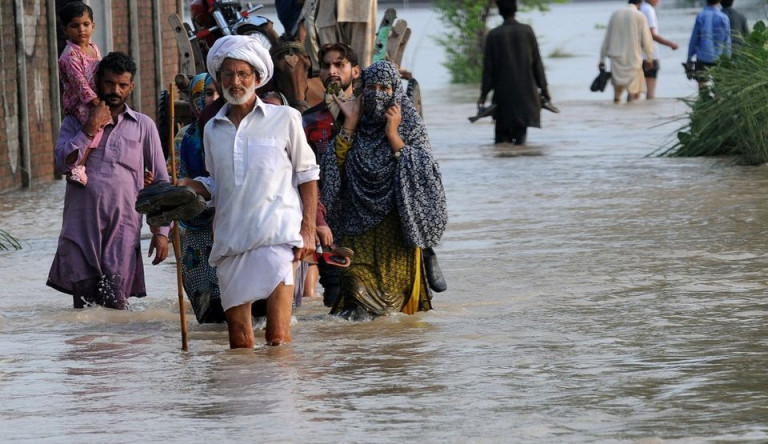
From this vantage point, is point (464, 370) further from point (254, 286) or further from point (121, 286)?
point (121, 286)

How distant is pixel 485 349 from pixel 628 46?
1970cm

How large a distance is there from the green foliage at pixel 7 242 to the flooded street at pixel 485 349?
0.16 metres

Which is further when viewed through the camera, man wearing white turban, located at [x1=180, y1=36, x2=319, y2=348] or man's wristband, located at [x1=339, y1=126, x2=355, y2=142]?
man's wristband, located at [x1=339, y1=126, x2=355, y2=142]

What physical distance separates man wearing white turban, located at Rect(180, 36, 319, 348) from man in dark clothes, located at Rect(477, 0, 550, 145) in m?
12.7

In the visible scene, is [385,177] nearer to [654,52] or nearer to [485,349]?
[485,349]

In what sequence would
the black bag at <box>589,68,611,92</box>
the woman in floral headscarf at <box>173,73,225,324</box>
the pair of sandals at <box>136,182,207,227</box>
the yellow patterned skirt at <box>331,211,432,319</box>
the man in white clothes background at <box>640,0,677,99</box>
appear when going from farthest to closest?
the man in white clothes background at <box>640,0,677,99</box>, the black bag at <box>589,68,611,92</box>, the yellow patterned skirt at <box>331,211,432,319</box>, the woman in floral headscarf at <box>173,73,225,324</box>, the pair of sandals at <box>136,182,207,227</box>

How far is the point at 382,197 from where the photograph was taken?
9102 mm

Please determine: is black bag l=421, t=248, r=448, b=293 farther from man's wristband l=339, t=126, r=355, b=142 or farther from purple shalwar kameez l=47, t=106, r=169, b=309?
purple shalwar kameez l=47, t=106, r=169, b=309

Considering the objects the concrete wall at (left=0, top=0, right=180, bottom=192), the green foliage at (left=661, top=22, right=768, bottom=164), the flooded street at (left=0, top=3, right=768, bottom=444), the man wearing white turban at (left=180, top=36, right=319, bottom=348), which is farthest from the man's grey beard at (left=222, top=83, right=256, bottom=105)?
the green foliage at (left=661, top=22, right=768, bottom=164)

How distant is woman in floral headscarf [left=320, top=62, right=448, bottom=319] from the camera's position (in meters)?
9.02

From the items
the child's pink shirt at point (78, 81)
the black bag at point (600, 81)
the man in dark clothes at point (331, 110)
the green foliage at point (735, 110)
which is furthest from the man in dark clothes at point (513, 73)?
the child's pink shirt at point (78, 81)

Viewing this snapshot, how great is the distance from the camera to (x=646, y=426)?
6.22 meters

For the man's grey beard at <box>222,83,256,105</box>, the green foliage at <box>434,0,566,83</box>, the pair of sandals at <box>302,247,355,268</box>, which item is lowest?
the green foliage at <box>434,0,566,83</box>

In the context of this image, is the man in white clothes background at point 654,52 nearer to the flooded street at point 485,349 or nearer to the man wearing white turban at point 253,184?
the flooded street at point 485,349
